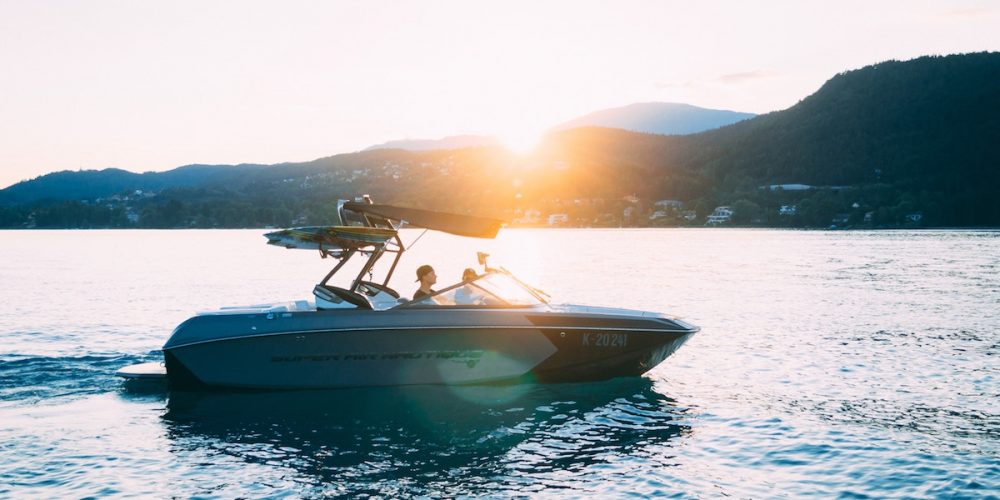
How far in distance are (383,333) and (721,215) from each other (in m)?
140

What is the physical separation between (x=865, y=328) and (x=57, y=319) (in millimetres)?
22618

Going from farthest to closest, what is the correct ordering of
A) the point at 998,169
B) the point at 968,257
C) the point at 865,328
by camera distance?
the point at 998,169
the point at 968,257
the point at 865,328

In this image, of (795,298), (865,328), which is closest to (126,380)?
(865,328)

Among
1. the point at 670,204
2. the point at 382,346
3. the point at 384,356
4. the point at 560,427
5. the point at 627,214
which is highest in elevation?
the point at 670,204

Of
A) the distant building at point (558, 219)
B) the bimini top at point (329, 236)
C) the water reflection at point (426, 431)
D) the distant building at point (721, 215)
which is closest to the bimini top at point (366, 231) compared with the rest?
the bimini top at point (329, 236)

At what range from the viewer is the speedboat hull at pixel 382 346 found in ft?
40.1

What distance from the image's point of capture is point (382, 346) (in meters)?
12.4

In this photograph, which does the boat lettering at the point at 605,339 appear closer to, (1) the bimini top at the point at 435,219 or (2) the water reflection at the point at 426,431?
(2) the water reflection at the point at 426,431

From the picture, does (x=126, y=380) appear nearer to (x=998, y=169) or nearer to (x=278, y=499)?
(x=278, y=499)

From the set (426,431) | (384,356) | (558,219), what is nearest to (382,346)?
(384,356)

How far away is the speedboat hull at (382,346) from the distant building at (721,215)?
136 metres

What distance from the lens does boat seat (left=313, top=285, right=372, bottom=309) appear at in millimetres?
12398

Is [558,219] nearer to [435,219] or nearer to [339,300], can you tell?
[435,219]

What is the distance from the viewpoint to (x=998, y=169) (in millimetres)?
125688
